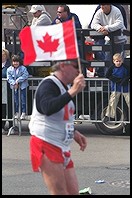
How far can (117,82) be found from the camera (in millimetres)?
13992

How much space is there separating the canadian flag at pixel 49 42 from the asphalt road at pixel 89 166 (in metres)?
2.50

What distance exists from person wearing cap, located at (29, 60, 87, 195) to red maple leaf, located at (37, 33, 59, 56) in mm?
271

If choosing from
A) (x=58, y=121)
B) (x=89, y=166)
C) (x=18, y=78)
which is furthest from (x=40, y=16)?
(x=58, y=121)

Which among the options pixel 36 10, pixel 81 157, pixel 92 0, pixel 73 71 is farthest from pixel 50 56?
pixel 92 0

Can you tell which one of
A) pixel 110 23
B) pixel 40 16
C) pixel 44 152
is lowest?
pixel 44 152

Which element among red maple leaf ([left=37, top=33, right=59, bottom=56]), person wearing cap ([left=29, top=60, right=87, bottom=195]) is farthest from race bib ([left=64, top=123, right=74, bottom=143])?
red maple leaf ([left=37, top=33, right=59, bottom=56])

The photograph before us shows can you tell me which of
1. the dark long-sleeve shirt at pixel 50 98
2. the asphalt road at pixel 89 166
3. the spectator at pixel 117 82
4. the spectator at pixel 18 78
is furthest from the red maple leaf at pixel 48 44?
the spectator at pixel 18 78

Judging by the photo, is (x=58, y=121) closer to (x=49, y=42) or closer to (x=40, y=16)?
(x=49, y=42)

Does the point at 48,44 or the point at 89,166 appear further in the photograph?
the point at 89,166

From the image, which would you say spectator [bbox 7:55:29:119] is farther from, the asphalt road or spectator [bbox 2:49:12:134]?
the asphalt road

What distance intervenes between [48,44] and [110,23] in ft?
24.4

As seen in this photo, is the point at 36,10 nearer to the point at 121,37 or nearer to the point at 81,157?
the point at 121,37

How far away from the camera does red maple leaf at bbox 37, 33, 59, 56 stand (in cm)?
711

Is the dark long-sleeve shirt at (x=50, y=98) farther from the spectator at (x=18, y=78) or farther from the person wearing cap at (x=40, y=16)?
the person wearing cap at (x=40, y=16)
